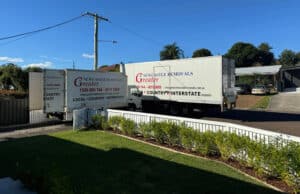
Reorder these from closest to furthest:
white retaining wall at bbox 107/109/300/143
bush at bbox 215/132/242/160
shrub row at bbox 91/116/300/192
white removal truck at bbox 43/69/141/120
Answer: shrub row at bbox 91/116/300/192
white retaining wall at bbox 107/109/300/143
bush at bbox 215/132/242/160
white removal truck at bbox 43/69/141/120

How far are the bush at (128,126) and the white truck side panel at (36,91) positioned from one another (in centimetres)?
656

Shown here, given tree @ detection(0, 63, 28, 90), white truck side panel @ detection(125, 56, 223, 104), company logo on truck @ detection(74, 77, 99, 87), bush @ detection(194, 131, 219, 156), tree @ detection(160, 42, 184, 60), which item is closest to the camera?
bush @ detection(194, 131, 219, 156)

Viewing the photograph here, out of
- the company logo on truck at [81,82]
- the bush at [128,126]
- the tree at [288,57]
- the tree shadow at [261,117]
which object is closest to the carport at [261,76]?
the tree shadow at [261,117]

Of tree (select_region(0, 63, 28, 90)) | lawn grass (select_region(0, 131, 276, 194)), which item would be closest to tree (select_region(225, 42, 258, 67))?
tree (select_region(0, 63, 28, 90))

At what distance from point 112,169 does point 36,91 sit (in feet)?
34.6

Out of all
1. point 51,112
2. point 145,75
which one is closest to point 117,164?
point 51,112

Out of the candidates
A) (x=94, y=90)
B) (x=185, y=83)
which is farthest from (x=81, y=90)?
(x=185, y=83)

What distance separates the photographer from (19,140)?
35.5 ft

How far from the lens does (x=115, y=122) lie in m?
11.7

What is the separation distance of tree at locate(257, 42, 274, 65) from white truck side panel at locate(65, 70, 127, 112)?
68.5 metres

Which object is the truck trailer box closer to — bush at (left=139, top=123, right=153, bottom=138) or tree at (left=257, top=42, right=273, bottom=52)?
bush at (left=139, top=123, right=153, bottom=138)

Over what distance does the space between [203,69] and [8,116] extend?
1112cm

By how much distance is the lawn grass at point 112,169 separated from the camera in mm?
5262

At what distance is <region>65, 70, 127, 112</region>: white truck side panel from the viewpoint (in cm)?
1522
